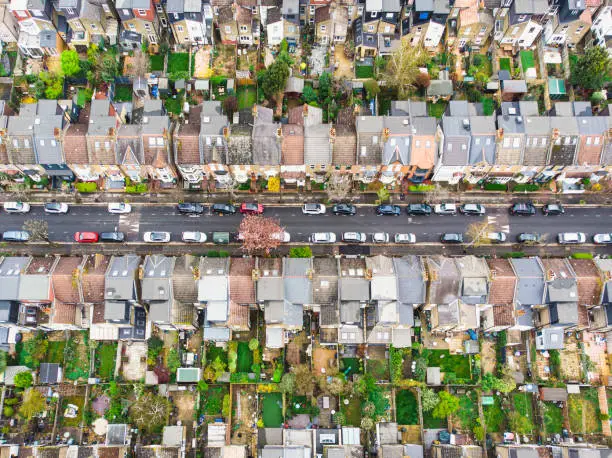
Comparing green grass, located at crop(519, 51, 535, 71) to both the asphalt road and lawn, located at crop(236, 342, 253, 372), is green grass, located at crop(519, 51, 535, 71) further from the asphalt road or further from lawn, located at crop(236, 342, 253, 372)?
lawn, located at crop(236, 342, 253, 372)

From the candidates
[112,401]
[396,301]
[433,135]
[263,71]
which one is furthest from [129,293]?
[433,135]

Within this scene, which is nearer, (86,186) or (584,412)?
(584,412)

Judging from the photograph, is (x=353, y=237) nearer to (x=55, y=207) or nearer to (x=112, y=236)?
(x=112, y=236)

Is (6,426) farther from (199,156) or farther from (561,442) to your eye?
Answer: (561,442)

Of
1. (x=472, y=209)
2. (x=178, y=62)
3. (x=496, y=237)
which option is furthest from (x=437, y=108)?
(x=178, y=62)

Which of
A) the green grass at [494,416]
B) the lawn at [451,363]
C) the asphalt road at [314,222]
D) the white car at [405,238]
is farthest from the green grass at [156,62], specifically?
the green grass at [494,416]
